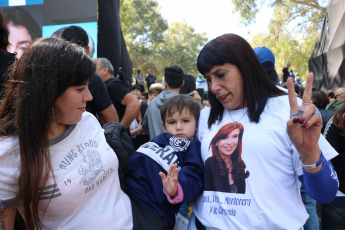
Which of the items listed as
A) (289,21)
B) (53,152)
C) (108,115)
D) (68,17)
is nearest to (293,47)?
(289,21)

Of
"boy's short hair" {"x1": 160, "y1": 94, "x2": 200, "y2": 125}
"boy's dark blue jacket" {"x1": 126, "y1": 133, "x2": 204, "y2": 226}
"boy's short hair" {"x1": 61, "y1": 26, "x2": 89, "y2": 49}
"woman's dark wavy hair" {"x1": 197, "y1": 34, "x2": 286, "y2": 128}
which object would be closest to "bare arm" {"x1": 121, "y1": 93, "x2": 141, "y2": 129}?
"boy's short hair" {"x1": 61, "y1": 26, "x2": 89, "y2": 49}

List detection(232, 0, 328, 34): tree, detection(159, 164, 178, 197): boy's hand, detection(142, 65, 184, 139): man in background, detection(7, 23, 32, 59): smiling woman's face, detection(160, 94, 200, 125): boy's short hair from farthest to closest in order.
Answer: detection(232, 0, 328, 34): tree < detection(7, 23, 32, 59): smiling woman's face < detection(142, 65, 184, 139): man in background < detection(160, 94, 200, 125): boy's short hair < detection(159, 164, 178, 197): boy's hand

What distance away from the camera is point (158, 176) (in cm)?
189

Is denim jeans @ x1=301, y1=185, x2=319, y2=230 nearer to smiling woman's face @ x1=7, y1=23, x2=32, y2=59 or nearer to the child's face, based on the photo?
the child's face

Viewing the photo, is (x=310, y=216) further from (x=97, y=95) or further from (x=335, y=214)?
(x=97, y=95)

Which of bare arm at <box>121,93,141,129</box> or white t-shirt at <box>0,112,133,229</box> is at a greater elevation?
white t-shirt at <box>0,112,133,229</box>

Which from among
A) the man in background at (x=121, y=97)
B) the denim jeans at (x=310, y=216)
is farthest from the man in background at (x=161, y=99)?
the denim jeans at (x=310, y=216)

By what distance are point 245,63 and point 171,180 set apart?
31.1 inches

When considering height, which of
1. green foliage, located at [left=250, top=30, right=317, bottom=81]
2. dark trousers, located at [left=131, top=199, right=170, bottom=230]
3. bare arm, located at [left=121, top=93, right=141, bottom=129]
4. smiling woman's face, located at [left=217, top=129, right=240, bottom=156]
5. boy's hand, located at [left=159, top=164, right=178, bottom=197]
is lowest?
green foliage, located at [left=250, top=30, right=317, bottom=81]

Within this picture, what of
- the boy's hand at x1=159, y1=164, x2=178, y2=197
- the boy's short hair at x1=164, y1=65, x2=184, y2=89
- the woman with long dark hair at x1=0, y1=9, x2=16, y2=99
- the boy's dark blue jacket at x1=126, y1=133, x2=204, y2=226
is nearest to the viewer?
the boy's hand at x1=159, y1=164, x2=178, y2=197

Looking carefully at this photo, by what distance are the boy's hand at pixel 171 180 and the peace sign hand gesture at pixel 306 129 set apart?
2.02ft

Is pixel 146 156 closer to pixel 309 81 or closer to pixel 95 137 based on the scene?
pixel 95 137

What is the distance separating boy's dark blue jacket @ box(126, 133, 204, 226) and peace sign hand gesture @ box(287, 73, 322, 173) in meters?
0.60

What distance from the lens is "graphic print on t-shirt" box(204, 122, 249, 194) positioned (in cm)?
173
